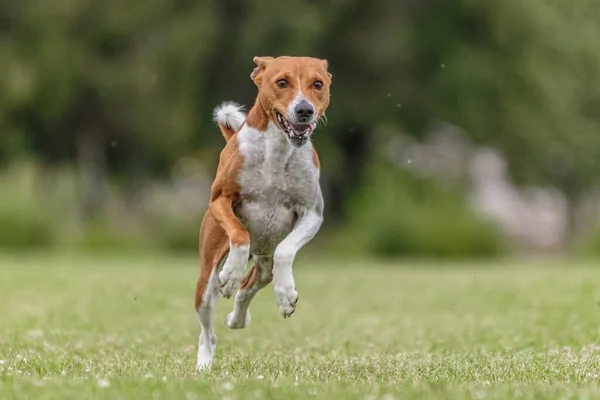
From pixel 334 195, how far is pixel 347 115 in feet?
12.7

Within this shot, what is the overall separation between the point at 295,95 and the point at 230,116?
1.06m

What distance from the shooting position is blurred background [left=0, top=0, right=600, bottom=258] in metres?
28.0

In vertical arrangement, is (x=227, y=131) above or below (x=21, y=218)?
above

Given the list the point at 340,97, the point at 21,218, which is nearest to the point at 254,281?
the point at 21,218

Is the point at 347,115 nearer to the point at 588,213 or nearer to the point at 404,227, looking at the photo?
the point at 404,227

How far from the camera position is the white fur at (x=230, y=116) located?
7340 millimetres

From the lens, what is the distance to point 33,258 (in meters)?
23.8

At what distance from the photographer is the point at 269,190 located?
22.3ft

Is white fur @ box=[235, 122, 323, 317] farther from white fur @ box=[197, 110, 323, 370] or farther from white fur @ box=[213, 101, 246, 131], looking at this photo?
white fur @ box=[213, 101, 246, 131]

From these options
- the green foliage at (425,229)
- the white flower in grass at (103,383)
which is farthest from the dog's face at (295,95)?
the green foliage at (425,229)

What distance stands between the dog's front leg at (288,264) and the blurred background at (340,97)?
2059cm

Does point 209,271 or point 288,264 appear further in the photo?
point 209,271

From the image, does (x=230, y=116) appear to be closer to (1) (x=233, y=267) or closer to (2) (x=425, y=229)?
(1) (x=233, y=267)

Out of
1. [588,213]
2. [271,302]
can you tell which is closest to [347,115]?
[271,302]
